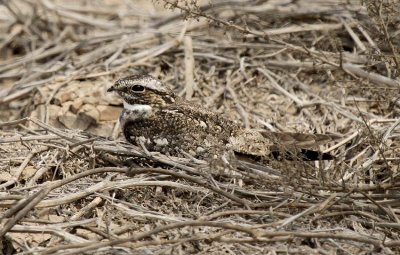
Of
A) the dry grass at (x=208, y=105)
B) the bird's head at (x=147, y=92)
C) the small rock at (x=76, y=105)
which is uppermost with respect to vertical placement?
the bird's head at (x=147, y=92)

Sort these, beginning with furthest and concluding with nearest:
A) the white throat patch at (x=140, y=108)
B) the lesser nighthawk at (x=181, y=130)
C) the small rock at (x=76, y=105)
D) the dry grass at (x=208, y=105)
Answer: the small rock at (x=76, y=105) < the white throat patch at (x=140, y=108) < the lesser nighthawk at (x=181, y=130) < the dry grass at (x=208, y=105)

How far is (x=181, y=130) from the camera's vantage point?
4.63 metres

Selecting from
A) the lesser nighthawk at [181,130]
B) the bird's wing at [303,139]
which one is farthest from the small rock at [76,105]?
the bird's wing at [303,139]

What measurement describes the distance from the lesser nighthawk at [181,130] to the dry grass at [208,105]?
16 centimetres

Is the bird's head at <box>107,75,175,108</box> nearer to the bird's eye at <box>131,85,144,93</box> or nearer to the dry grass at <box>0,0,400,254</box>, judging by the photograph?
the bird's eye at <box>131,85,144,93</box>

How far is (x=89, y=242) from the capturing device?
3.68 m

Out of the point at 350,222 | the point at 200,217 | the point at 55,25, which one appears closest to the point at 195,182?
the point at 200,217

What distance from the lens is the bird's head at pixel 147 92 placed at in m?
4.91

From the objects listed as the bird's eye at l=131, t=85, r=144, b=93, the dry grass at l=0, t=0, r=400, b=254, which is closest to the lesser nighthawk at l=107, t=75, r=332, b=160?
the bird's eye at l=131, t=85, r=144, b=93

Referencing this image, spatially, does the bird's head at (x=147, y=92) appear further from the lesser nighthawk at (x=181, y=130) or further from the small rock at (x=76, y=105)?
the small rock at (x=76, y=105)

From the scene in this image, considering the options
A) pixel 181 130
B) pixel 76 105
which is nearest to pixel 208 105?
pixel 76 105

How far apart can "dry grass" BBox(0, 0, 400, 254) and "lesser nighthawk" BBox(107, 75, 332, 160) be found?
155 millimetres

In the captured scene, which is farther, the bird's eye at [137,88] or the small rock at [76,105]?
the small rock at [76,105]

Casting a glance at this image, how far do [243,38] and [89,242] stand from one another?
3108 mm
